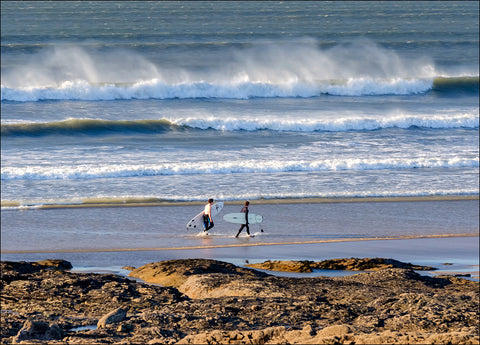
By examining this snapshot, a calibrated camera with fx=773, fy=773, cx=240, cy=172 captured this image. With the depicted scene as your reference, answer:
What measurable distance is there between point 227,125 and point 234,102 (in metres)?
6.21

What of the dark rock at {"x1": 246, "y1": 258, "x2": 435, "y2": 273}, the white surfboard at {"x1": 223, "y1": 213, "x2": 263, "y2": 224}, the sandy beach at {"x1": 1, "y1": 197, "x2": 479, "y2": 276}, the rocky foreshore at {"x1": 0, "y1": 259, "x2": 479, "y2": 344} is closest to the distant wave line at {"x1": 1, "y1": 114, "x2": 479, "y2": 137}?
the sandy beach at {"x1": 1, "y1": 197, "x2": 479, "y2": 276}

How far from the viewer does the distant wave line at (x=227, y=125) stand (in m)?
29.8

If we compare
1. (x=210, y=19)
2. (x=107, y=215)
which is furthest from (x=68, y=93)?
(x=210, y=19)

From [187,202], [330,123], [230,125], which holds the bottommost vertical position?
[187,202]

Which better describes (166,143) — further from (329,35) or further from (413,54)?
(329,35)

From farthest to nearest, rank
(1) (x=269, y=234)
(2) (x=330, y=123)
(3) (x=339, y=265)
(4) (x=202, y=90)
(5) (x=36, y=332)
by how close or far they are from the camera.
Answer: (4) (x=202, y=90), (2) (x=330, y=123), (1) (x=269, y=234), (3) (x=339, y=265), (5) (x=36, y=332)

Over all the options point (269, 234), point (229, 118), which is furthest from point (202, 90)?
point (269, 234)

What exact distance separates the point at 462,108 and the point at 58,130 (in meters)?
18.1

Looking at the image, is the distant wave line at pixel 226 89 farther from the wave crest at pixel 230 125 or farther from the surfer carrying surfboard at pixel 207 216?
the surfer carrying surfboard at pixel 207 216

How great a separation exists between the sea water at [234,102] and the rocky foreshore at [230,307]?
7.80 meters

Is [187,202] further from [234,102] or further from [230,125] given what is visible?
[234,102]

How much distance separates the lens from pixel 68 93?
37531 mm

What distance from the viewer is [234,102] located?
36812 mm

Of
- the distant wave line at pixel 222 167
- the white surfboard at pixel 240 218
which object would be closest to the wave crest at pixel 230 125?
the distant wave line at pixel 222 167
